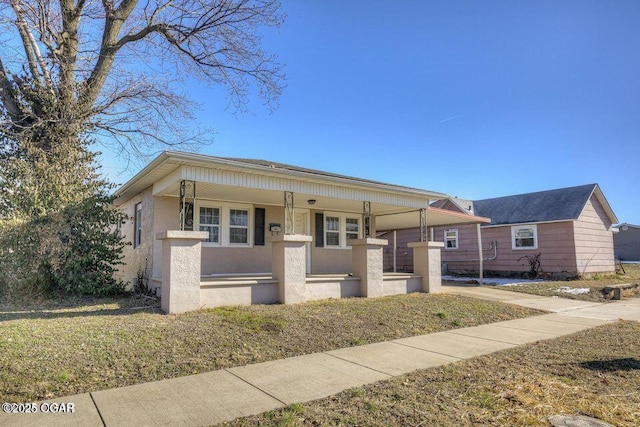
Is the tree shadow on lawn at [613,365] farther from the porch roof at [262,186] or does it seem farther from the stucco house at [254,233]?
the porch roof at [262,186]

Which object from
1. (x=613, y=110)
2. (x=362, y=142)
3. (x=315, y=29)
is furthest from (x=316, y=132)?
(x=613, y=110)

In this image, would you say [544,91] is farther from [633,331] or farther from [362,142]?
[633,331]

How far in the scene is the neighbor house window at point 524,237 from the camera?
19062 millimetres

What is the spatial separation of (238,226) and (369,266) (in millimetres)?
4234

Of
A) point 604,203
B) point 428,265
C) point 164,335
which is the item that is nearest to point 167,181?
point 164,335

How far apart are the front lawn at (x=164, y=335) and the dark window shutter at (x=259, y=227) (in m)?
3.76

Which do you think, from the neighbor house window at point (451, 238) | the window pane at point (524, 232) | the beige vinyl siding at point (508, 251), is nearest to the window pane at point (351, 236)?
the beige vinyl siding at point (508, 251)

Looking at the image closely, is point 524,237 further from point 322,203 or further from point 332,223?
point 322,203

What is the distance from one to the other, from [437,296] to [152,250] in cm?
800

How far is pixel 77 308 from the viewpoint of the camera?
802 centimetres

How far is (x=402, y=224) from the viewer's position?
18250 millimetres

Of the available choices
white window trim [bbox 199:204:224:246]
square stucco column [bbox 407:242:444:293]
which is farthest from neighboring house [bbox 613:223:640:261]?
white window trim [bbox 199:204:224:246]

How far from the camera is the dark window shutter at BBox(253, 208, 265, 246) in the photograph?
12227 mm

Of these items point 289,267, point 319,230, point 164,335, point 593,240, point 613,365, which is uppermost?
point 319,230
